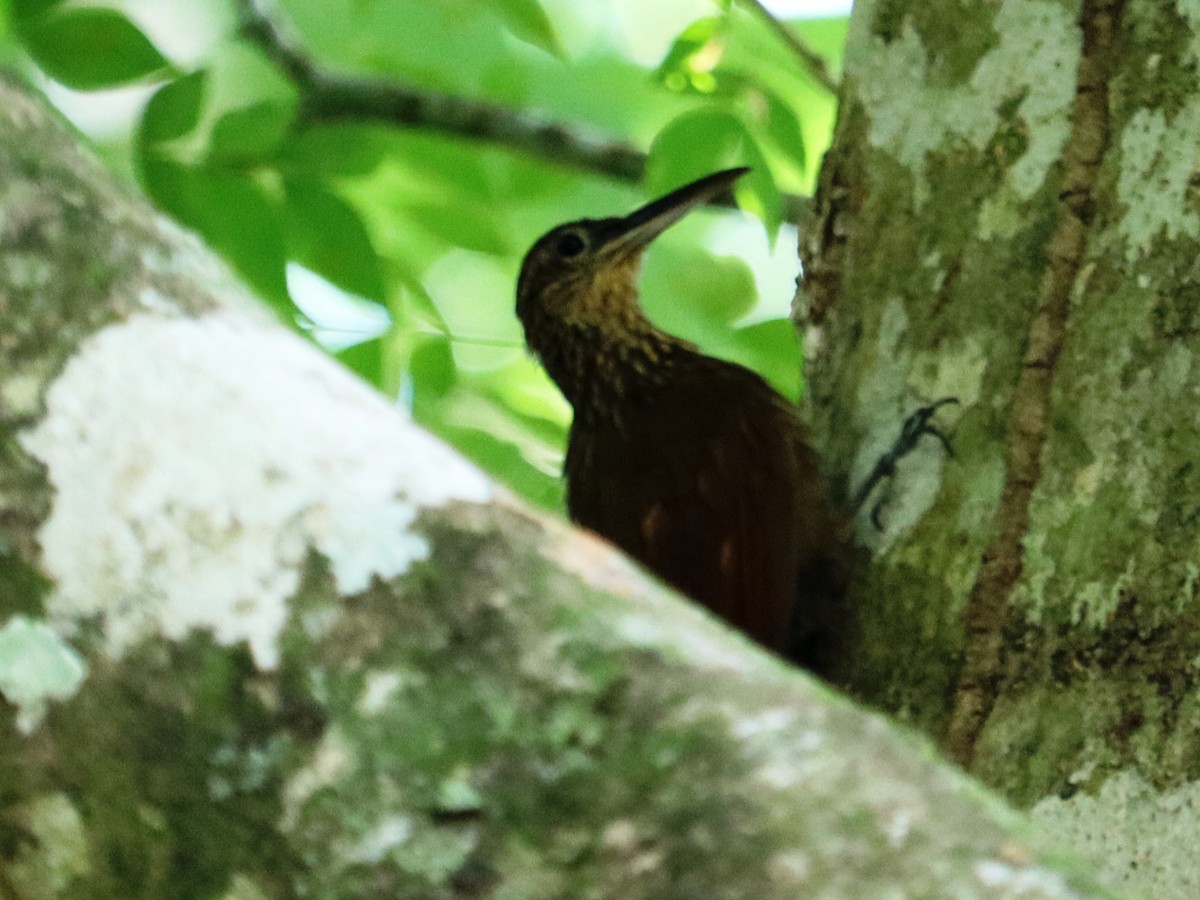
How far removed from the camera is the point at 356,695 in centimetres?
111

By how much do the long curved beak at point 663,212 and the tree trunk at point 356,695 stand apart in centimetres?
181

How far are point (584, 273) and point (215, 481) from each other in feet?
8.26

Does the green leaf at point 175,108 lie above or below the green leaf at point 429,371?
above

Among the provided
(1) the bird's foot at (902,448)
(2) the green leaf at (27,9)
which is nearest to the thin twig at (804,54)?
(1) the bird's foot at (902,448)

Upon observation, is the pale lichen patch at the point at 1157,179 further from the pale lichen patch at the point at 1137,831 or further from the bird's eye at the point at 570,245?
the bird's eye at the point at 570,245

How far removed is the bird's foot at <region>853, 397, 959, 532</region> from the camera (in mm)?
2283

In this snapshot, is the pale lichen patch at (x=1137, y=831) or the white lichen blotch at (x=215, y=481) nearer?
the white lichen blotch at (x=215, y=481)

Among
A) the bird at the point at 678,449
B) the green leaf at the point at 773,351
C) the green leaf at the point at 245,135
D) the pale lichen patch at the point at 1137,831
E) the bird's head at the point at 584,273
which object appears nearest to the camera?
the pale lichen patch at the point at 1137,831

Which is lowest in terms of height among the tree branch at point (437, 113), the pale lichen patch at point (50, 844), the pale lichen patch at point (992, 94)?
the tree branch at point (437, 113)

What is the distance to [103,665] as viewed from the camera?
115 centimetres

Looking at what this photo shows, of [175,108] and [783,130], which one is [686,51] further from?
A: [175,108]

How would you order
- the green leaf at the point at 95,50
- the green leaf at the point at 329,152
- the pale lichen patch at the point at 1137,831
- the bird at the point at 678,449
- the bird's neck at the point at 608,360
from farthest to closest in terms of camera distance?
the bird's neck at the point at 608,360, the green leaf at the point at 329,152, the green leaf at the point at 95,50, the bird at the point at 678,449, the pale lichen patch at the point at 1137,831

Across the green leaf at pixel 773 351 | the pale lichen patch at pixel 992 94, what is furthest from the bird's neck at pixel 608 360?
the pale lichen patch at pixel 992 94

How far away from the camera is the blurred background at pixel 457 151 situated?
281 cm
